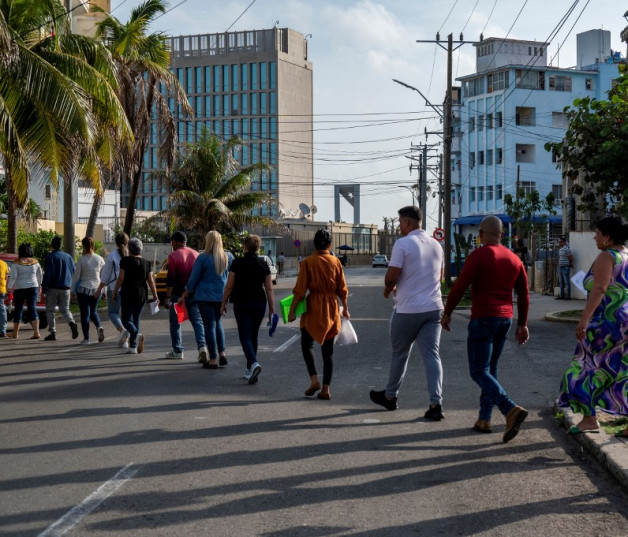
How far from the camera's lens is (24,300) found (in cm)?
1748

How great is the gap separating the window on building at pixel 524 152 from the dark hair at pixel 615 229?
73.0m

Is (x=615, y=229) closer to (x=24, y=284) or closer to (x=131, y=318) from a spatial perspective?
(x=131, y=318)

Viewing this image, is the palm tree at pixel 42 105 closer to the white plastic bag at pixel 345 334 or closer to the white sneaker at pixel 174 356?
the white sneaker at pixel 174 356

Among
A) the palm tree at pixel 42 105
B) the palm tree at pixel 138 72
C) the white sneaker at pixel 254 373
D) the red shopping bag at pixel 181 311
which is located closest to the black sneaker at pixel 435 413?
the white sneaker at pixel 254 373

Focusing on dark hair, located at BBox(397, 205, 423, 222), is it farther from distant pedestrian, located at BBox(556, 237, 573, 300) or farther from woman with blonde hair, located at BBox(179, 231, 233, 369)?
distant pedestrian, located at BBox(556, 237, 573, 300)

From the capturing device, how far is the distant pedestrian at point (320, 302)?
398 inches

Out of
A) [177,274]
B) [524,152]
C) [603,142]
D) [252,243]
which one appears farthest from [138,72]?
[524,152]

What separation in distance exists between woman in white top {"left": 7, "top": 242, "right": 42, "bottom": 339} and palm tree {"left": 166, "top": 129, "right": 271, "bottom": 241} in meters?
25.8

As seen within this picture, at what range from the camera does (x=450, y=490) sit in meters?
6.26

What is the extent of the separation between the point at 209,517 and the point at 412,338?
3.85 metres

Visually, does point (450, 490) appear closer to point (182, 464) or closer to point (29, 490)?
point (182, 464)

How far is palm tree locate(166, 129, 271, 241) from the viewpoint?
4369 cm

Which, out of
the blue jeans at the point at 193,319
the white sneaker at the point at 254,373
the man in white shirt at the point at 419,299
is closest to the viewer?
the man in white shirt at the point at 419,299

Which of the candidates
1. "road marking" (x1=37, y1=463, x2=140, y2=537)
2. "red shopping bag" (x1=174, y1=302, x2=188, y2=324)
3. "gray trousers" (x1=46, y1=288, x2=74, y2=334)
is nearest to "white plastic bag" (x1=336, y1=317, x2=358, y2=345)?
"red shopping bag" (x1=174, y1=302, x2=188, y2=324)
